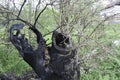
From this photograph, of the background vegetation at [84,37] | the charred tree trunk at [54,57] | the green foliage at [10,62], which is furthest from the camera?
the green foliage at [10,62]

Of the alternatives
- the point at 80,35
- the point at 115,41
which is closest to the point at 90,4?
the point at 80,35

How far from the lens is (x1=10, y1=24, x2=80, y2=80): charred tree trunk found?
3738 mm

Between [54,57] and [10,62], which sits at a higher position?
[54,57]

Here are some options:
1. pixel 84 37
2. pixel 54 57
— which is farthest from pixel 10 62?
pixel 54 57

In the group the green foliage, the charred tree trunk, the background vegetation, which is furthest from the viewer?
the green foliage

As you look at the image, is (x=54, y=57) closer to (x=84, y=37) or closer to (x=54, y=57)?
(x=54, y=57)

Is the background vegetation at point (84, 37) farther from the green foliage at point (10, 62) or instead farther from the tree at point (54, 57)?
the tree at point (54, 57)

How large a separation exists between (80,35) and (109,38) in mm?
964

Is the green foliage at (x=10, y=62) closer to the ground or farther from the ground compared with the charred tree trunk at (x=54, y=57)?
closer to the ground

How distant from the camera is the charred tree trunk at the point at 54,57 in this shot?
374 cm

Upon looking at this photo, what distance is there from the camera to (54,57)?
3.80 meters

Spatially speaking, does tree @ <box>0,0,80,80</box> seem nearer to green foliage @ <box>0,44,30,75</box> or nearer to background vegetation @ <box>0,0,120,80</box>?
background vegetation @ <box>0,0,120,80</box>

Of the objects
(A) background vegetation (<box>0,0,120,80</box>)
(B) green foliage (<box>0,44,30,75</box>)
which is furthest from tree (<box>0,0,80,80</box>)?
(B) green foliage (<box>0,44,30,75</box>)

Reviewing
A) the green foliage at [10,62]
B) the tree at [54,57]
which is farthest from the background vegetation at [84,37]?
the tree at [54,57]
